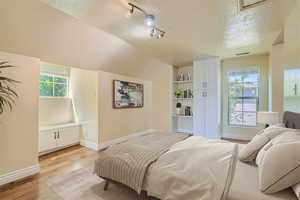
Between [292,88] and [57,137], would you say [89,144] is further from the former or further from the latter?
[292,88]

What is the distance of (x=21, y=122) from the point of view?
2.33m

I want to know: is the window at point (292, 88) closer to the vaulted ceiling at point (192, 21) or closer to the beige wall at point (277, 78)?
the vaulted ceiling at point (192, 21)

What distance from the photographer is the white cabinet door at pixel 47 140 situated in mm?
3203

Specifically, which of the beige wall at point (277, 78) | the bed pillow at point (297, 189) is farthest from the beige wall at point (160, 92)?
the bed pillow at point (297, 189)

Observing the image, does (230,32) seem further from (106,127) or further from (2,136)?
(2,136)

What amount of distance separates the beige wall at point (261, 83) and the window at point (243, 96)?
11 cm

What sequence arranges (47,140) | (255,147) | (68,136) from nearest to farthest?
(255,147) < (47,140) < (68,136)

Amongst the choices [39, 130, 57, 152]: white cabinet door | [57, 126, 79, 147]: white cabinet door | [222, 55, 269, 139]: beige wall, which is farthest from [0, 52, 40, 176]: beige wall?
[222, 55, 269, 139]: beige wall

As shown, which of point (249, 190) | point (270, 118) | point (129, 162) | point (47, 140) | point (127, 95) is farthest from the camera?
point (127, 95)

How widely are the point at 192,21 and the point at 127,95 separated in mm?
2760

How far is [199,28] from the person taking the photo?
2.52 metres

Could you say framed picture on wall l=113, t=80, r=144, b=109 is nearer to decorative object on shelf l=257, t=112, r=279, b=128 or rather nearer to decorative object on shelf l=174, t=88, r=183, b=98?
decorative object on shelf l=174, t=88, r=183, b=98

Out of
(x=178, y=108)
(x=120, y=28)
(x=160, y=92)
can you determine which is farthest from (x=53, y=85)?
(x=178, y=108)

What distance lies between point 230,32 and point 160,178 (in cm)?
272
